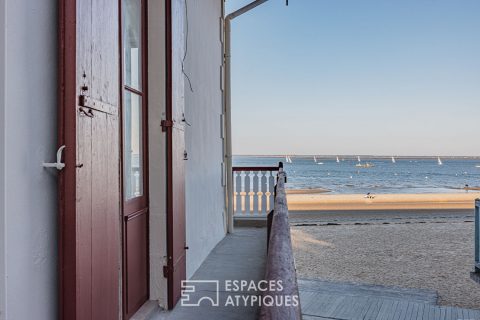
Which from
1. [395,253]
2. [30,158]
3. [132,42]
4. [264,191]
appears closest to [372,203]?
[395,253]

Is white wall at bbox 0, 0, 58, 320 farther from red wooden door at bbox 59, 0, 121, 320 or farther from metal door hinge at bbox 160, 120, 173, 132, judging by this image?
metal door hinge at bbox 160, 120, 173, 132

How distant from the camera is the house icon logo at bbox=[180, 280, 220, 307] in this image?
120 inches

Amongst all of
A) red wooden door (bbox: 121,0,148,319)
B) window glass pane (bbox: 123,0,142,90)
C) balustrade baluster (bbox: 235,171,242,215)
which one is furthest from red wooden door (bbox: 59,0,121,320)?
balustrade baluster (bbox: 235,171,242,215)

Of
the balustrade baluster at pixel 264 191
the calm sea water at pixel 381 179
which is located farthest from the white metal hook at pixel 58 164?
the calm sea water at pixel 381 179

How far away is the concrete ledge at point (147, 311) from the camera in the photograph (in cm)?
258

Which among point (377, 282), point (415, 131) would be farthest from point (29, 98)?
point (415, 131)

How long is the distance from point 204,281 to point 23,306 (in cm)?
240

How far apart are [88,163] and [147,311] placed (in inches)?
60.1

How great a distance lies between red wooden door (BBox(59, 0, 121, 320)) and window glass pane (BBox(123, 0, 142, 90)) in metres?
0.79

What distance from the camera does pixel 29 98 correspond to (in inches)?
50.1

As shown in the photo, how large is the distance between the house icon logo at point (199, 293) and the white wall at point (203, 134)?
0.18 metres

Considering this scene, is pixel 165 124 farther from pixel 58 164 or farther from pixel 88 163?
pixel 58 164

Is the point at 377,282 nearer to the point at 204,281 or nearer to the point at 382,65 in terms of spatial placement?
the point at 204,281

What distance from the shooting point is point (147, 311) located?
2.69 m
